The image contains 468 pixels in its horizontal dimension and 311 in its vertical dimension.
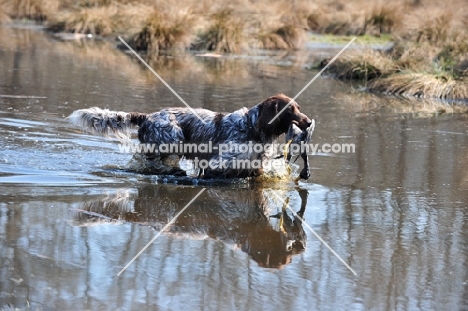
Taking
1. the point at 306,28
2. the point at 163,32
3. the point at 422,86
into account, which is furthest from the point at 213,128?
the point at 306,28

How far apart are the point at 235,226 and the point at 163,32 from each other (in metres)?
16.0

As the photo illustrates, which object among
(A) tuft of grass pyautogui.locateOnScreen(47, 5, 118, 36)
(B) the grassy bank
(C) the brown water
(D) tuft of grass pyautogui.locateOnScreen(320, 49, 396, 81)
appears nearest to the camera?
(C) the brown water

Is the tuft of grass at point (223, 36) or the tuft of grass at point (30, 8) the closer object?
the tuft of grass at point (223, 36)

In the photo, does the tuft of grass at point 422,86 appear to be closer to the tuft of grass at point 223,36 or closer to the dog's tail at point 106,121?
the tuft of grass at point 223,36

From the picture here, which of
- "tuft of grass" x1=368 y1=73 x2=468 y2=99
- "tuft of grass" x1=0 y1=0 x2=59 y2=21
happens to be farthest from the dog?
"tuft of grass" x1=0 y1=0 x2=59 y2=21

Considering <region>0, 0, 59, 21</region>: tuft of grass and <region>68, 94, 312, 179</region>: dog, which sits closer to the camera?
<region>68, 94, 312, 179</region>: dog

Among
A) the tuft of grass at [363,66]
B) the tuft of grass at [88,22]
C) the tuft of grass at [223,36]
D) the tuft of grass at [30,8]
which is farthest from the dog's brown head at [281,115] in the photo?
the tuft of grass at [30,8]

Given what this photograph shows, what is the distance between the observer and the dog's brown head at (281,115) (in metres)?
7.76

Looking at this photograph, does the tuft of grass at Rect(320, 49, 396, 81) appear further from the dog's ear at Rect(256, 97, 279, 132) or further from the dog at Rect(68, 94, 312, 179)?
the dog's ear at Rect(256, 97, 279, 132)

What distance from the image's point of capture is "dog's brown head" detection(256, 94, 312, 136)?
7.76 meters

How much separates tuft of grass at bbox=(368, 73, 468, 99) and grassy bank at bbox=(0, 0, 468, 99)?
0.02 metres

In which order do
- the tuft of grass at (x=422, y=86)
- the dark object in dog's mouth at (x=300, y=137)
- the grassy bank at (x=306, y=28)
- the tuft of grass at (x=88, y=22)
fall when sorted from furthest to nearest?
the tuft of grass at (x=88, y=22), the grassy bank at (x=306, y=28), the tuft of grass at (x=422, y=86), the dark object in dog's mouth at (x=300, y=137)

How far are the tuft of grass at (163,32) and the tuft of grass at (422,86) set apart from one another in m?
7.44

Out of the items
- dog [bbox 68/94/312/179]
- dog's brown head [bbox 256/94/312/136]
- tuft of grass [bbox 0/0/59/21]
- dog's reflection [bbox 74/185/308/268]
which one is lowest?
dog's reflection [bbox 74/185/308/268]
